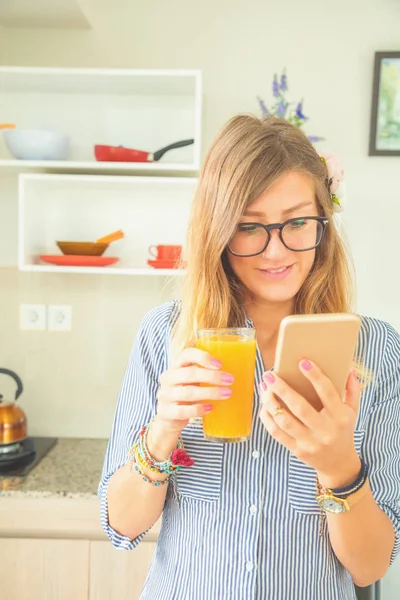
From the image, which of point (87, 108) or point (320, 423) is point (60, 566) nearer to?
point (320, 423)

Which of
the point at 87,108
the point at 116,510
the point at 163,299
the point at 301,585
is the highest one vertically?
the point at 87,108

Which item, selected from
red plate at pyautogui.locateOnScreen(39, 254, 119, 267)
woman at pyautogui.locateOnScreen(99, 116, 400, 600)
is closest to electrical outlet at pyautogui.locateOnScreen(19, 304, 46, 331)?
red plate at pyautogui.locateOnScreen(39, 254, 119, 267)

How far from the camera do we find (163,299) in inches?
90.7

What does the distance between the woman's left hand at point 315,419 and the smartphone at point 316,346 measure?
0.05 feet

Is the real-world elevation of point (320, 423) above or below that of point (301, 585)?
above

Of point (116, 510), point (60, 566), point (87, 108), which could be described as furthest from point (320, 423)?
point (87, 108)

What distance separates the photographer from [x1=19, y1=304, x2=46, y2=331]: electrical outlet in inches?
90.6

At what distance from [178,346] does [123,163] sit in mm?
1168

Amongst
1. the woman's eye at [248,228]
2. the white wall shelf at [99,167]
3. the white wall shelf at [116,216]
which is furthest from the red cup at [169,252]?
the woman's eye at [248,228]

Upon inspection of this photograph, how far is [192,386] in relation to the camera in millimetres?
802

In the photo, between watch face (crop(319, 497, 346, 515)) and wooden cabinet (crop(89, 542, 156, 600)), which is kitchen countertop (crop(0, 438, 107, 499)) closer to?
wooden cabinet (crop(89, 542, 156, 600))

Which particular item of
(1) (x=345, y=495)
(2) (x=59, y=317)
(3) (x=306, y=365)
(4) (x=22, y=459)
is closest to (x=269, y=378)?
(3) (x=306, y=365)

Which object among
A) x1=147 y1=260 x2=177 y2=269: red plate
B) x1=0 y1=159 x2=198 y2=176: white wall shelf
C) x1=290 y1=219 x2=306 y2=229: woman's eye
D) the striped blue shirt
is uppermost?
x1=0 y1=159 x2=198 y2=176: white wall shelf

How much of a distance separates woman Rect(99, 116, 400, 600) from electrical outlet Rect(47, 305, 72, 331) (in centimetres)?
132
